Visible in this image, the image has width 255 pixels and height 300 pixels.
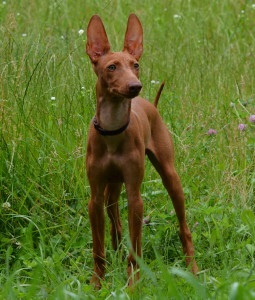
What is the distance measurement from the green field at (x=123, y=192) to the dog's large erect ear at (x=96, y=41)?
981 millimetres

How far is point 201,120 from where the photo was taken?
20.9 feet

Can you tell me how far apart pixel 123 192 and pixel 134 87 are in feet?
4.79

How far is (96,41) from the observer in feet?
15.3

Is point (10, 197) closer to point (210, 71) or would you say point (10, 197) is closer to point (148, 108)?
point (148, 108)

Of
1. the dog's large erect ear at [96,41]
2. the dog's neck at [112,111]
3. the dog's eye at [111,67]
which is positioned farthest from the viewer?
the dog's large erect ear at [96,41]

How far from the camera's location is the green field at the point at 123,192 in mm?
4652

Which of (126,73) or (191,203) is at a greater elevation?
(126,73)

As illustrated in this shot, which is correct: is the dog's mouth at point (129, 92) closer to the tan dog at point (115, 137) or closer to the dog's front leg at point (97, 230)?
the tan dog at point (115, 137)

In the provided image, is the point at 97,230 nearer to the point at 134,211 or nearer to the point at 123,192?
the point at 134,211

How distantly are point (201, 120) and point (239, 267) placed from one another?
2044mm

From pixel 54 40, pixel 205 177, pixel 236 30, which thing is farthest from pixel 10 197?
pixel 236 30

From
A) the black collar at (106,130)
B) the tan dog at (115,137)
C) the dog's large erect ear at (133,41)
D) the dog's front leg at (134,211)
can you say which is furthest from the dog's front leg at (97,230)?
the dog's large erect ear at (133,41)

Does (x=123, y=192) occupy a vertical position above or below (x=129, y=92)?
below


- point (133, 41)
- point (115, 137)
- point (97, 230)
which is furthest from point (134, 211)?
point (133, 41)
